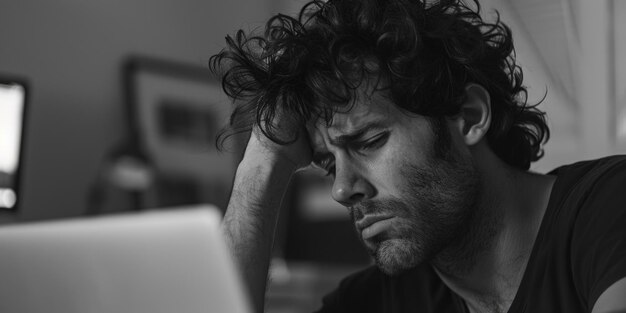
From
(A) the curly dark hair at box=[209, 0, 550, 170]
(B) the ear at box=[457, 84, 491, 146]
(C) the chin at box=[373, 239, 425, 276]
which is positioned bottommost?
(C) the chin at box=[373, 239, 425, 276]

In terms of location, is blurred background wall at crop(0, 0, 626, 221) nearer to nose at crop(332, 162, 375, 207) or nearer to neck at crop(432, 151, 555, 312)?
neck at crop(432, 151, 555, 312)

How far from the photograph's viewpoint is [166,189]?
351 centimetres

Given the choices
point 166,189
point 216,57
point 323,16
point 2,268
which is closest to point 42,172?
point 166,189

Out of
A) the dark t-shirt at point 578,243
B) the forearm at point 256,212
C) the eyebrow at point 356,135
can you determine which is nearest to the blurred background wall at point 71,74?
the forearm at point 256,212

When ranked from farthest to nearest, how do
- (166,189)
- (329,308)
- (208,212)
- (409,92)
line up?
(166,189) → (329,308) → (409,92) → (208,212)

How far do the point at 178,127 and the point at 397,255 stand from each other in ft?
7.94

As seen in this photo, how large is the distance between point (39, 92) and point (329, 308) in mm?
2114

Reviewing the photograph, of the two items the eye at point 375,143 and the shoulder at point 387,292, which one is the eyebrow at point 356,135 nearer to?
the eye at point 375,143

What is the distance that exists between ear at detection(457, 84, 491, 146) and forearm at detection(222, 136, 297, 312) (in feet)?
1.02

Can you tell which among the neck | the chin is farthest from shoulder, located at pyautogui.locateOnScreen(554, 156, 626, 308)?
the chin

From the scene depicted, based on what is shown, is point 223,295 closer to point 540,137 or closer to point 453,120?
point 453,120

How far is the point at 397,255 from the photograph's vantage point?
1.31 m

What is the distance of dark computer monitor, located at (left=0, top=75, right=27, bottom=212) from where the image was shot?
2773 mm

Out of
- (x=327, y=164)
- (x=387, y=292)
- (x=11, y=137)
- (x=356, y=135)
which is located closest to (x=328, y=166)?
(x=327, y=164)
